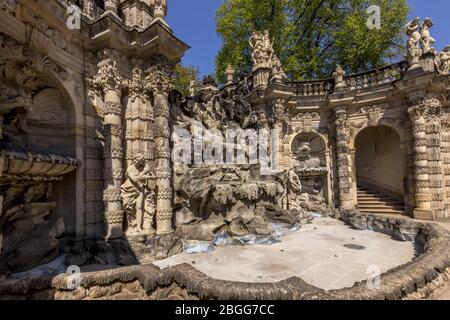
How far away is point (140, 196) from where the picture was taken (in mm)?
6988

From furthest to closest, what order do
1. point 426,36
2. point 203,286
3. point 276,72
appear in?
point 276,72
point 426,36
point 203,286

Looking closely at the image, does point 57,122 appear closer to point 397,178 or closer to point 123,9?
point 123,9

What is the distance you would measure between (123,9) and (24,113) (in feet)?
15.4

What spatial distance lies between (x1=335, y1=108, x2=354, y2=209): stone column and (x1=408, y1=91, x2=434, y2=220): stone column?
2804mm

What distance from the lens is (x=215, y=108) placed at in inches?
410

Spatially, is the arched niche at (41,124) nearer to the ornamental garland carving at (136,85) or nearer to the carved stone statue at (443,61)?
the ornamental garland carving at (136,85)

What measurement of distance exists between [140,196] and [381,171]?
1389cm

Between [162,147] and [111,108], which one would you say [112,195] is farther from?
[111,108]

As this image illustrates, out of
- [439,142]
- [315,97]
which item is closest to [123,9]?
[315,97]

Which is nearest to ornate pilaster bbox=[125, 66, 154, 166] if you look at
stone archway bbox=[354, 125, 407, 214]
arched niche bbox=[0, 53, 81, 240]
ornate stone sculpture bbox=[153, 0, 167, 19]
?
arched niche bbox=[0, 53, 81, 240]

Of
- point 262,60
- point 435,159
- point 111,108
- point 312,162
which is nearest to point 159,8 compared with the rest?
point 111,108

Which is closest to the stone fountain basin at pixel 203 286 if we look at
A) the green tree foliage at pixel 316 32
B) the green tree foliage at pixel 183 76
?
the green tree foliage at pixel 316 32

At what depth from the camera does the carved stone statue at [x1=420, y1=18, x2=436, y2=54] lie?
419 inches

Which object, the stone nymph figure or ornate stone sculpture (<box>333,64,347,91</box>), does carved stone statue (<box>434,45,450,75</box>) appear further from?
the stone nymph figure
